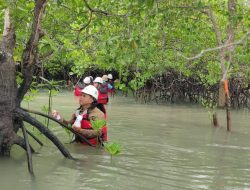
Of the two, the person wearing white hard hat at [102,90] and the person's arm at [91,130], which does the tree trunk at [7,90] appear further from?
the person wearing white hard hat at [102,90]

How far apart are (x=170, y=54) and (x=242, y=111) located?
4785 millimetres

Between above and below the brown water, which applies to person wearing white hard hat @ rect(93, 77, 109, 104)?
above

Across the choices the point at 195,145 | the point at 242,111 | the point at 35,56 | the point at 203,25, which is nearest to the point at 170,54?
the point at 203,25

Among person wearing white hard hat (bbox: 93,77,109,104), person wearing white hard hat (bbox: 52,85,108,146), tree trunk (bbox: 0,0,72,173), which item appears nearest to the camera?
tree trunk (bbox: 0,0,72,173)

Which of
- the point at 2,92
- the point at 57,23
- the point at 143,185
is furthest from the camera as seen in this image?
the point at 57,23

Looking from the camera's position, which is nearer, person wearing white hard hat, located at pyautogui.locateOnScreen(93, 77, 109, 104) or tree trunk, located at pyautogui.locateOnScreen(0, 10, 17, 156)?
tree trunk, located at pyautogui.locateOnScreen(0, 10, 17, 156)

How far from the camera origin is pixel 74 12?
6.52 meters

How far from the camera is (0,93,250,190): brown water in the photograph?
4323 millimetres

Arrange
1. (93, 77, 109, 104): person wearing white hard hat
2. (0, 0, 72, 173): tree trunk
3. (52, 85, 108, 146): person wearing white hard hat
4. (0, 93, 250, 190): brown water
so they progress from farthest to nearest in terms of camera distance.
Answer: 1. (93, 77, 109, 104): person wearing white hard hat
2. (52, 85, 108, 146): person wearing white hard hat
3. (0, 0, 72, 173): tree trunk
4. (0, 93, 250, 190): brown water

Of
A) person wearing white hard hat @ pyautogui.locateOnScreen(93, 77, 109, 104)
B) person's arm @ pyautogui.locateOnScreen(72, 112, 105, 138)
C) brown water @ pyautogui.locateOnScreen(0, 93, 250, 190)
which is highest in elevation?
person wearing white hard hat @ pyautogui.locateOnScreen(93, 77, 109, 104)

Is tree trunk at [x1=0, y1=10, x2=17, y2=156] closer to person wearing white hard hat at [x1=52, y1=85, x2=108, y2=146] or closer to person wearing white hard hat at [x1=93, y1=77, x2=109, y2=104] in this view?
person wearing white hard hat at [x1=52, y1=85, x2=108, y2=146]

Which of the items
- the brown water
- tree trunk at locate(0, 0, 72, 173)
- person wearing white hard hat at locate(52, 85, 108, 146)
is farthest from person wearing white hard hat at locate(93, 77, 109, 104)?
tree trunk at locate(0, 0, 72, 173)

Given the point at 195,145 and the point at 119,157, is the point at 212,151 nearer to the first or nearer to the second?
the point at 195,145

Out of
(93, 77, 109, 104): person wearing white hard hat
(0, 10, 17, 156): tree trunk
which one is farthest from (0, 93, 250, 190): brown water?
(93, 77, 109, 104): person wearing white hard hat
